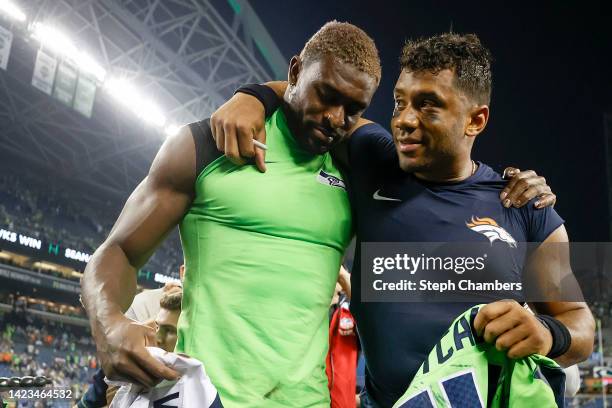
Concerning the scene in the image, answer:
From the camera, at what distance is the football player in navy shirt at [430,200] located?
1.51 meters

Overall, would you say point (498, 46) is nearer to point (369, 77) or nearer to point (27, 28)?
point (27, 28)

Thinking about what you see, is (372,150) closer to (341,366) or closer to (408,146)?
(408,146)

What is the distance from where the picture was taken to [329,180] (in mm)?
1702

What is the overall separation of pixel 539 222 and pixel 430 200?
288 mm

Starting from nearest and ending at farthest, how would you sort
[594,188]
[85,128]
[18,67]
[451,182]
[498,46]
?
[451,182], [18,67], [85,128], [498,46], [594,188]

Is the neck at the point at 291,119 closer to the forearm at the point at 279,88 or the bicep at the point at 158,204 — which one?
the forearm at the point at 279,88

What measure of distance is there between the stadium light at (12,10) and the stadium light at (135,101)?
2.75 m

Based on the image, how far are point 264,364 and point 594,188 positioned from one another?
77.5 feet

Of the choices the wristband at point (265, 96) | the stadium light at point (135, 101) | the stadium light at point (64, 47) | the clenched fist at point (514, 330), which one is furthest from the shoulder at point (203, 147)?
the stadium light at point (135, 101)

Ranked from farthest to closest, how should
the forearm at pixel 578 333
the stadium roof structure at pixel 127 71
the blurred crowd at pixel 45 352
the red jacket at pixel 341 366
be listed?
the blurred crowd at pixel 45 352, the stadium roof structure at pixel 127 71, the red jacket at pixel 341 366, the forearm at pixel 578 333

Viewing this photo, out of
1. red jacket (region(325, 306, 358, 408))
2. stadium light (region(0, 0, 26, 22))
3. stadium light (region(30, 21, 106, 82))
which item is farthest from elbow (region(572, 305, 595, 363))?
stadium light (region(30, 21, 106, 82))

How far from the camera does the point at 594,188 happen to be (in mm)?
22516

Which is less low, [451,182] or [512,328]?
[451,182]

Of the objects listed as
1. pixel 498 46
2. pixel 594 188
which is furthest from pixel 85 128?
pixel 594 188
